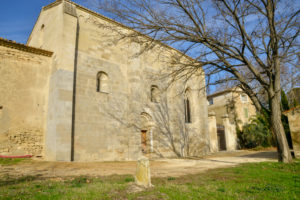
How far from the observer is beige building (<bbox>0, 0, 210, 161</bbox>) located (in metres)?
10.1

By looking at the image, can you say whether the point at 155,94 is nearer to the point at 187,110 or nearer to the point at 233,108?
the point at 187,110

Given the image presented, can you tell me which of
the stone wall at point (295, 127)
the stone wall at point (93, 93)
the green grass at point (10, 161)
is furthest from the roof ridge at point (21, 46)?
the stone wall at point (295, 127)

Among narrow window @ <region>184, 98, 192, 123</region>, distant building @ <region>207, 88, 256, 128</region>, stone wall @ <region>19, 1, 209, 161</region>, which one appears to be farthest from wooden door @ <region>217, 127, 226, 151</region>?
stone wall @ <region>19, 1, 209, 161</region>

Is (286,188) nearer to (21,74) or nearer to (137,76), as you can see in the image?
(137,76)

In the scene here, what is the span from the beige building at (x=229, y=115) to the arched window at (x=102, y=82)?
13101mm

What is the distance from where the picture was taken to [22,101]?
10.5 m

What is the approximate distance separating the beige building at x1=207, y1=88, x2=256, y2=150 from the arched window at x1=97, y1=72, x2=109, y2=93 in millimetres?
13101

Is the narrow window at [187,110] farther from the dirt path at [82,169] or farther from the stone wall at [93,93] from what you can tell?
the dirt path at [82,169]

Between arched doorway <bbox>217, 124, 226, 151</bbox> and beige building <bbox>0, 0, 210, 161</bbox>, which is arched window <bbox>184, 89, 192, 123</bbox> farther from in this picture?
arched doorway <bbox>217, 124, 226, 151</bbox>

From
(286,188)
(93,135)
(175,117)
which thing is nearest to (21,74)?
(93,135)

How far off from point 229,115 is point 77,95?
2034cm

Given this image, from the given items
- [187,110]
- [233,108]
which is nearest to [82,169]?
[187,110]

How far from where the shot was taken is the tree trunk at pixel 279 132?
8.02 meters

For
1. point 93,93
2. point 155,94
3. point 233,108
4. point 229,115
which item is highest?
point 155,94
